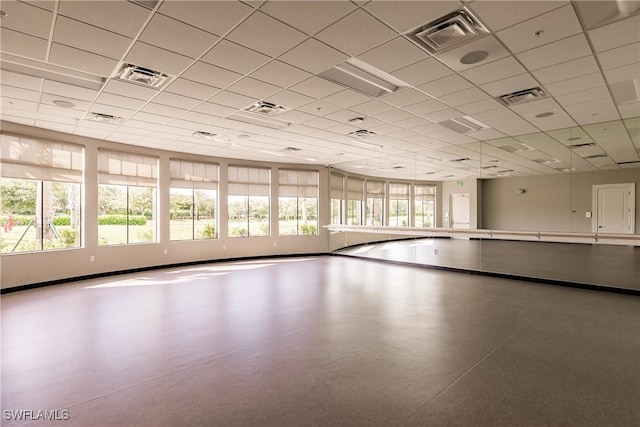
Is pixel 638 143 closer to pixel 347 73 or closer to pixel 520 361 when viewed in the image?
pixel 520 361

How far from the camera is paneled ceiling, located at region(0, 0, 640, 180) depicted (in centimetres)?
286

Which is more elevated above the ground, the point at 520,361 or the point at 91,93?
the point at 91,93

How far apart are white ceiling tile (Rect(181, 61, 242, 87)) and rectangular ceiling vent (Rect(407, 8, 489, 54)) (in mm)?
2286

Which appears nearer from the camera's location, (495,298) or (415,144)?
(495,298)

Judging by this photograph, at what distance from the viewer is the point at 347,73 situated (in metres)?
4.18

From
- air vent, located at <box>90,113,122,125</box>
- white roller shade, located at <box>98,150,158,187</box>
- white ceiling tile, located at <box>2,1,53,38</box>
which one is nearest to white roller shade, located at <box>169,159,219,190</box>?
white roller shade, located at <box>98,150,158,187</box>

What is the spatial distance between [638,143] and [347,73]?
20.0ft

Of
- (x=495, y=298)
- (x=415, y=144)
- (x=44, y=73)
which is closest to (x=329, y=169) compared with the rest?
(x=415, y=144)

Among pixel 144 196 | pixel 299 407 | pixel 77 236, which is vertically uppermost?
pixel 144 196

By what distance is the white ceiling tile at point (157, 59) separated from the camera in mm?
3465

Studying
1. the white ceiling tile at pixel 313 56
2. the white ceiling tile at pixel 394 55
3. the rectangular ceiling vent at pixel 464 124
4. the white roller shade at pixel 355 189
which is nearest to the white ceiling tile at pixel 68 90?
the white ceiling tile at pixel 313 56

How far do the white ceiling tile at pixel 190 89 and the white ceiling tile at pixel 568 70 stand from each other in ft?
14.3

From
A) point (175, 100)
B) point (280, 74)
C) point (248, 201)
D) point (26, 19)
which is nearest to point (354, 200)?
point (248, 201)

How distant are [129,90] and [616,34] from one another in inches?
233
